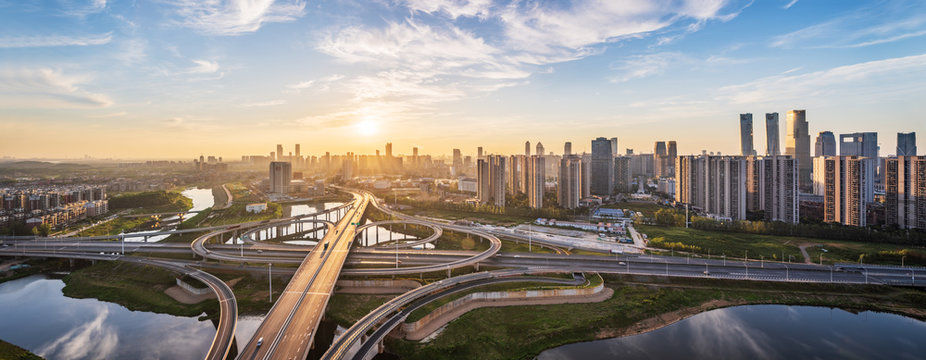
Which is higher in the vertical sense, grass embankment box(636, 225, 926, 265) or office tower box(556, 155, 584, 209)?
office tower box(556, 155, 584, 209)

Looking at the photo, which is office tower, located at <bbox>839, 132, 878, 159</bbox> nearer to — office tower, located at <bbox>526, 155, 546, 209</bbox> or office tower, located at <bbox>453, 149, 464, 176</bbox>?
→ office tower, located at <bbox>526, 155, 546, 209</bbox>

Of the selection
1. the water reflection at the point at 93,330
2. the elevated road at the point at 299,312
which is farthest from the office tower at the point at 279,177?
the elevated road at the point at 299,312

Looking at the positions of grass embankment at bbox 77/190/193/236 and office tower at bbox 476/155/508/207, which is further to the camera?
office tower at bbox 476/155/508/207

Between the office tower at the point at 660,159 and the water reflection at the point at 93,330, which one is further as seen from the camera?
the office tower at the point at 660,159

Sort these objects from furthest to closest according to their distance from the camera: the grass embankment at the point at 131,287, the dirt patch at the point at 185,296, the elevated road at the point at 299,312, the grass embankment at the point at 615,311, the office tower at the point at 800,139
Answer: the office tower at the point at 800,139
the dirt patch at the point at 185,296
the grass embankment at the point at 131,287
the grass embankment at the point at 615,311
the elevated road at the point at 299,312

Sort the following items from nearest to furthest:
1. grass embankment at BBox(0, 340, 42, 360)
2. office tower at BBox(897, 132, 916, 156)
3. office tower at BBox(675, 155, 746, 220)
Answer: grass embankment at BBox(0, 340, 42, 360) < office tower at BBox(675, 155, 746, 220) < office tower at BBox(897, 132, 916, 156)

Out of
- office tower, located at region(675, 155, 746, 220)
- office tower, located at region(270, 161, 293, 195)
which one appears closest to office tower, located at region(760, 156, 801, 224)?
office tower, located at region(675, 155, 746, 220)

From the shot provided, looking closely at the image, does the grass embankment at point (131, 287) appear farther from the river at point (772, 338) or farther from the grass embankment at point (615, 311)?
the river at point (772, 338)
